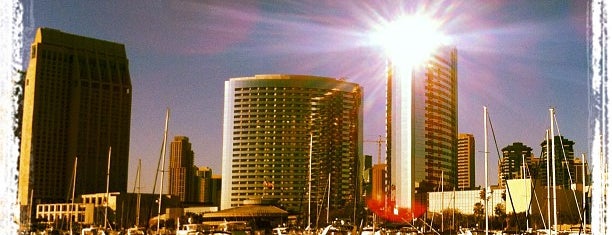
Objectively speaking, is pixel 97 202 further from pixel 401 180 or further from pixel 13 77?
pixel 13 77

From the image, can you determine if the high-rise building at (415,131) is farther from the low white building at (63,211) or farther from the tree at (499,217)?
the low white building at (63,211)

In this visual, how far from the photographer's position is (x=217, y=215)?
374 ft

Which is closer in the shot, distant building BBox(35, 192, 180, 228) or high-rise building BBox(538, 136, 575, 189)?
high-rise building BBox(538, 136, 575, 189)

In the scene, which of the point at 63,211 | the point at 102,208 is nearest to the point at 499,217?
the point at 102,208

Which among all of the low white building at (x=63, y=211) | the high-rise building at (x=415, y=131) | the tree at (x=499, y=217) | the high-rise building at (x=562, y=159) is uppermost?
the high-rise building at (x=415, y=131)

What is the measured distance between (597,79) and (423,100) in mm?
166468

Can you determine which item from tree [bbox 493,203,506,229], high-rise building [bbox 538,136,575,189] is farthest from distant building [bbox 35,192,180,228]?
high-rise building [bbox 538,136,575,189]

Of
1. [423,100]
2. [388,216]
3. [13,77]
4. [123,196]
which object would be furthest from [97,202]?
[13,77]

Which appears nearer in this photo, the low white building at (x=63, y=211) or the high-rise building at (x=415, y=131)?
the low white building at (x=63, y=211)

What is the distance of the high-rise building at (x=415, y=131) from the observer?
185250 mm

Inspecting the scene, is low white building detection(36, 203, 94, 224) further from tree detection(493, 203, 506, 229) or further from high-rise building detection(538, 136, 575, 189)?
high-rise building detection(538, 136, 575, 189)

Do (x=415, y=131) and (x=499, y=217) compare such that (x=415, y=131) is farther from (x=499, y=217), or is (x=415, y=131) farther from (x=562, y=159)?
(x=562, y=159)

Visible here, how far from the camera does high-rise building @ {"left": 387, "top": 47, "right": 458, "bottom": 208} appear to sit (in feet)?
608

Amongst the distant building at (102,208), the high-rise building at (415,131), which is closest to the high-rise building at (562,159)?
the distant building at (102,208)
